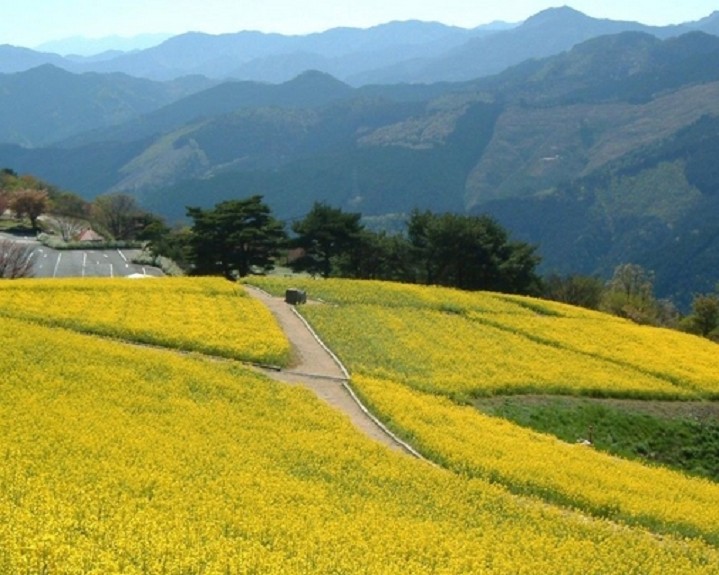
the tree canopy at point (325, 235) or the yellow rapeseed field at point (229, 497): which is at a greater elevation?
the tree canopy at point (325, 235)

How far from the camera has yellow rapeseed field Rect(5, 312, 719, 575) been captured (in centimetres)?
1475

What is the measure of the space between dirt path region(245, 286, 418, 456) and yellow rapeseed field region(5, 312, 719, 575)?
1.66 meters

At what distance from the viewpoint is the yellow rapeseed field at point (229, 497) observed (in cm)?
1475

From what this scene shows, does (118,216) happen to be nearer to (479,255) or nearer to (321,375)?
(479,255)

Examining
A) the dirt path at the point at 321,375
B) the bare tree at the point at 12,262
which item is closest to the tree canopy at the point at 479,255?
the dirt path at the point at 321,375

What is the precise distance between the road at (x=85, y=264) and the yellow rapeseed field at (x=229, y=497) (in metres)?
62.0

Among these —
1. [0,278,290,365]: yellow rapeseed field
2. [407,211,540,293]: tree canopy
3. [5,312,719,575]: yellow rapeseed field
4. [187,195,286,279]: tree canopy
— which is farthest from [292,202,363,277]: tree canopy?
[5,312,719,575]: yellow rapeseed field

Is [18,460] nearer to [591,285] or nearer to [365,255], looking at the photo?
[365,255]

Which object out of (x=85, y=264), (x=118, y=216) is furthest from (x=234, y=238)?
(x=118, y=216)

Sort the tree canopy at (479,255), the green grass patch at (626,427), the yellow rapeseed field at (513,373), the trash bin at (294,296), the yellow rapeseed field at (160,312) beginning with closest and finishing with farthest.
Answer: the yellow rapeseed field at (513,373), the green grass patch at (626,427), the yellow rapeseed field at (160,312), the trash bin at (294,296), the tree canopy at (479,255)

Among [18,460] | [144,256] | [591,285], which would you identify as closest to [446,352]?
[18,460]

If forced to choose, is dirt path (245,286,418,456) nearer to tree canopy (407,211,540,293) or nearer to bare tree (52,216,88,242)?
tree canopy (407,211,540,293)

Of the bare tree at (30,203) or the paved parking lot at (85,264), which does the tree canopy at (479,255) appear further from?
the bare tree at (30,203)

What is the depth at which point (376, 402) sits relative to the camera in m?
33.3
